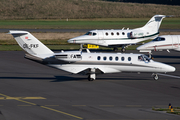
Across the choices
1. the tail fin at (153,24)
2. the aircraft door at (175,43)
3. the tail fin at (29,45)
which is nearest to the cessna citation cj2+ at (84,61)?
the tail fin at (29,45)

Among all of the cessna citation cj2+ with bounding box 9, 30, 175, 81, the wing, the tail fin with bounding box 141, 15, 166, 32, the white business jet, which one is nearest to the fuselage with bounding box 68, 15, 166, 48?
the tail fin with bounding box 141, 15, 166, 32

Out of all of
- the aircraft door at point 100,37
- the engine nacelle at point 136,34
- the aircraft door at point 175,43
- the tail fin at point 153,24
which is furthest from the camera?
the tail fin at point 153,24

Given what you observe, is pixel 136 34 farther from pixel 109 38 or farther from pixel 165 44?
pixel 165 44

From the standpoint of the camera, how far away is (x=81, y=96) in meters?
22.3

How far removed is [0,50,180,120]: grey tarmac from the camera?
17656 mm

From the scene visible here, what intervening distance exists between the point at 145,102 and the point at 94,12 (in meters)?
117

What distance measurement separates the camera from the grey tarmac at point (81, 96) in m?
17.7

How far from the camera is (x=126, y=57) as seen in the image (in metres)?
28.3

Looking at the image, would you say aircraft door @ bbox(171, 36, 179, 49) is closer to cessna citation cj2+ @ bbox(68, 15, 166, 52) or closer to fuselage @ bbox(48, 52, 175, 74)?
cessna citation cj2+ @ bbox(68, 15, 166, 52)

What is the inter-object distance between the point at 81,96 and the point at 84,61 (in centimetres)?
588

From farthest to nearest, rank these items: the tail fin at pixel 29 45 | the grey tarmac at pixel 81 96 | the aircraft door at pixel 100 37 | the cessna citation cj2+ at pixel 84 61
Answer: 1. the aircraft door at pixel 100 37
2. the tail fin at pixel 29 45
3. the cessna citation cj2+ at pixel 84 61
4. the grey tarmac at pixel 81 96

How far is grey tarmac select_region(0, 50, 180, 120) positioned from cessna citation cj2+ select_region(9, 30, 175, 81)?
1.12 m

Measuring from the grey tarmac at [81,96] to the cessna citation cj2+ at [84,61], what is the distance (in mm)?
1124

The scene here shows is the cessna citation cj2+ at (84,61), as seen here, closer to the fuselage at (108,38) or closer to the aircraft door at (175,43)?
the aircraft door at (175,43)
